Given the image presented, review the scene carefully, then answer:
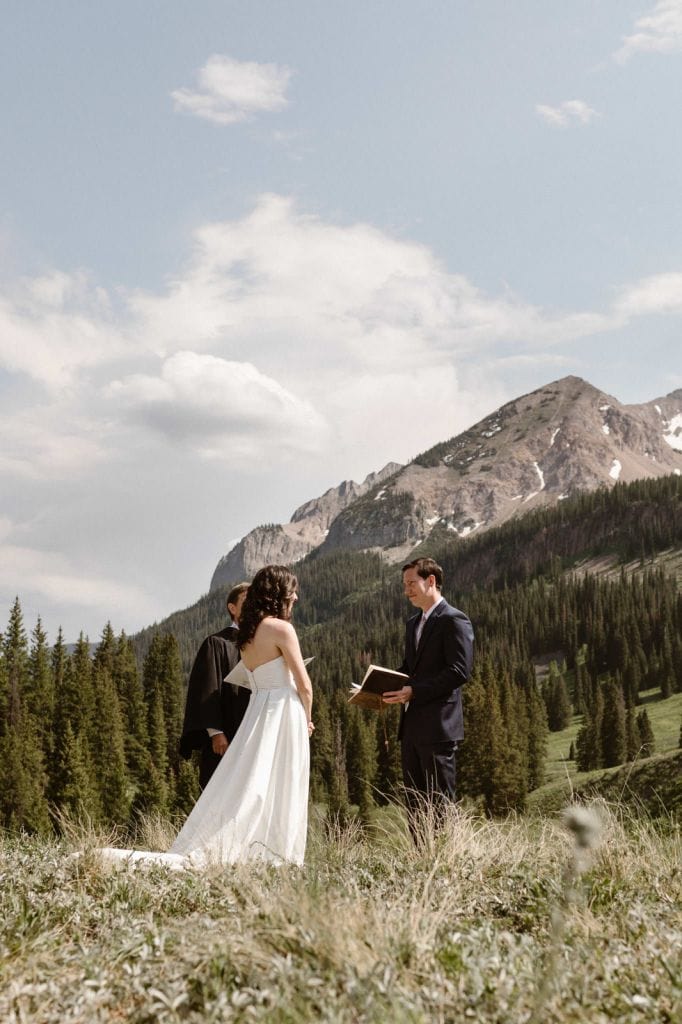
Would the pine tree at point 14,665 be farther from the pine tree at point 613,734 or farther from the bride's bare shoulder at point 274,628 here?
the bride's bare shoulder at point 274,628

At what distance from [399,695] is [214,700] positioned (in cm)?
228

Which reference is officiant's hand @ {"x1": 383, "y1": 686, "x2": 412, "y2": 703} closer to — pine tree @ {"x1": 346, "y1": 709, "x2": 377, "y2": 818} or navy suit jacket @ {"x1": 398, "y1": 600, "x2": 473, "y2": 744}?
navy suit jacket @ {"x1": 398, "y1": 600, "x2": 473, "y2": 744}

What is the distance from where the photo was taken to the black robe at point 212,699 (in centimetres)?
957

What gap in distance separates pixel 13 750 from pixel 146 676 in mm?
26696

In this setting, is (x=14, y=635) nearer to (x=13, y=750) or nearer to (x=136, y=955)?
(x=13, y=750)

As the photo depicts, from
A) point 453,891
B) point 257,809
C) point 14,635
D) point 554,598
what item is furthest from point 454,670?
point 554,598

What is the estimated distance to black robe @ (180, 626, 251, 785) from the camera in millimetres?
9570

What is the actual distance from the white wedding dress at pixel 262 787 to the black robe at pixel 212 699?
4.45 feet

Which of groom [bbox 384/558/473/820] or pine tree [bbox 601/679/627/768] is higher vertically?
groom [bbox 384/558/473/820]

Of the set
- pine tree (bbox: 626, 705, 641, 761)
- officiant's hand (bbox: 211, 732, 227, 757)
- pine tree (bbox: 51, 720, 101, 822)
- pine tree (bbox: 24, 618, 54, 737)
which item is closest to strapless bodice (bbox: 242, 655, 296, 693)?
officiant's hand (bbox: 211, 732, 227, 757)

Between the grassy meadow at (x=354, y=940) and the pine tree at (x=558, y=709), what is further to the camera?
the pine tree at (x=558, y=709)

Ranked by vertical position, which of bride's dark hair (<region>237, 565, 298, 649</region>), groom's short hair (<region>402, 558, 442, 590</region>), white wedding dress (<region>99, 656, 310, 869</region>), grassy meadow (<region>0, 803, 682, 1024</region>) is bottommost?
grassy meadow (<region>0, 803, 682, 1024</region>)

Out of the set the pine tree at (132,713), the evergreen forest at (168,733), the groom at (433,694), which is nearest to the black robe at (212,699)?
the groom at (433,694)

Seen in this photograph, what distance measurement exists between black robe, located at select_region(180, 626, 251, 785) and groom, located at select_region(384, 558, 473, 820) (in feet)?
6.31
